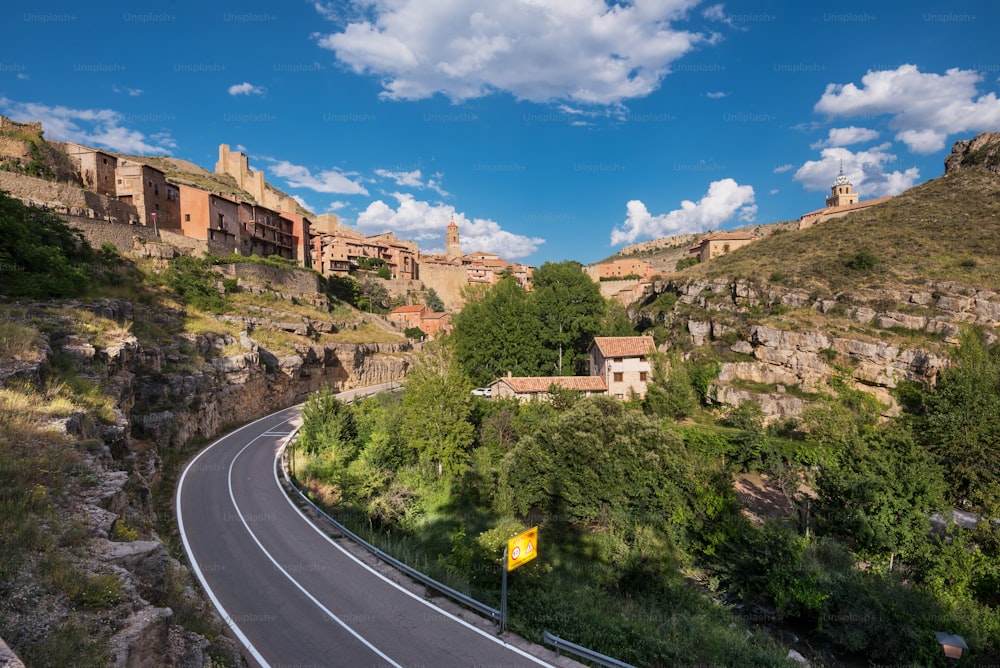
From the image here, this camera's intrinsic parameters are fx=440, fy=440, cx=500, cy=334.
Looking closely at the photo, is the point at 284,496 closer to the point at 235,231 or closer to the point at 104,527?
the point at 104,527

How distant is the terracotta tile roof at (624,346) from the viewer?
36.4 m

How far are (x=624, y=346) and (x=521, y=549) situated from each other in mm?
28749

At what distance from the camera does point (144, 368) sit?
2225 cm

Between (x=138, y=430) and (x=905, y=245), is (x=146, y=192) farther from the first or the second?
(x=905, y=245)

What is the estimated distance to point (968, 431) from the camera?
22219mm

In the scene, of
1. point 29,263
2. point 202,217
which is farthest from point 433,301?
point 29,263

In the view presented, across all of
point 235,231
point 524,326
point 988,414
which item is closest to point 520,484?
point 524,326

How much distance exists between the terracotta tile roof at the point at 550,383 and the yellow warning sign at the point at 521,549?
76.2ft

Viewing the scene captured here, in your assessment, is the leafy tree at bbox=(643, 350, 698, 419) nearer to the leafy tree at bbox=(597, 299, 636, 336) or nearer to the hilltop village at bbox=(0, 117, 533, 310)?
the leafy tree at bbox=(597, 299, 636, 336)

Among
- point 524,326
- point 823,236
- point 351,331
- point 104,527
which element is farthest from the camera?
point 823,236

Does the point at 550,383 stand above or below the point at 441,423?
above

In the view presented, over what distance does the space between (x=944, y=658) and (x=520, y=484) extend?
14888mm

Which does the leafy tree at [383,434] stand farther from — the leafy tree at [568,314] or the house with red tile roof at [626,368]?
the house with red tile roof at [626,368]

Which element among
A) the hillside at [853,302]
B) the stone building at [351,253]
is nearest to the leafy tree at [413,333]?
the stone building at [351,253]
